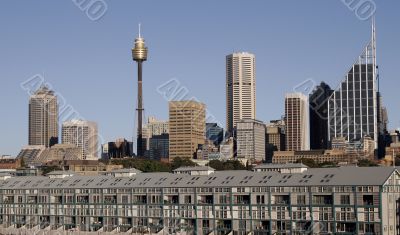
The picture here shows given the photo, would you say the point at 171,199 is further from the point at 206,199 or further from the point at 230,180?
the point at 230,180

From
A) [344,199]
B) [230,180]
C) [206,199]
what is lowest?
[206,199]

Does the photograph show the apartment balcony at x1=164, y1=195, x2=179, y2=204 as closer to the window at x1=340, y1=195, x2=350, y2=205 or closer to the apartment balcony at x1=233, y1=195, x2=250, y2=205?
the apartment balcony at x1=233, y1=195, x2=250, y2=205

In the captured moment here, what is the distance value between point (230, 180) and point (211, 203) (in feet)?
14.1

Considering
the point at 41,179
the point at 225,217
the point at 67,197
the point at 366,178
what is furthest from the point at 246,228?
the point at 41,179

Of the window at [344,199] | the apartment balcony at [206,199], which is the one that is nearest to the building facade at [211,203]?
the window at [344,199]

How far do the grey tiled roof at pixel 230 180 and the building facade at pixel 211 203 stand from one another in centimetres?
13

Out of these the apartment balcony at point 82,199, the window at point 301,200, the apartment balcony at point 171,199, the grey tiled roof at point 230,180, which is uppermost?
the grey tiled roof at point 230,180

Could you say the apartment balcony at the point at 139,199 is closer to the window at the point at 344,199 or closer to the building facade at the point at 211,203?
the building facade at the point at 211,203

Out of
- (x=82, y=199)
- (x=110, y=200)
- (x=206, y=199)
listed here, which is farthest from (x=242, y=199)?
(x=82, y=199)

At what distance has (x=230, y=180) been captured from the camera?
105125mm

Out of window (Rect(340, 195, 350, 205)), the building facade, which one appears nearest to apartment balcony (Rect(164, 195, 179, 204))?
the building facade

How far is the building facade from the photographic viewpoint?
299 feet

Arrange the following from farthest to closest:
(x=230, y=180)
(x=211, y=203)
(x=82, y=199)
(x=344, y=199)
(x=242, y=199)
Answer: (x=82, y=199) < (x=230, y=180) < (x=211, y=203) < (x=242, y=199) < (x=344, y=199)

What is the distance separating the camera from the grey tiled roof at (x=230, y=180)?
93375mm
